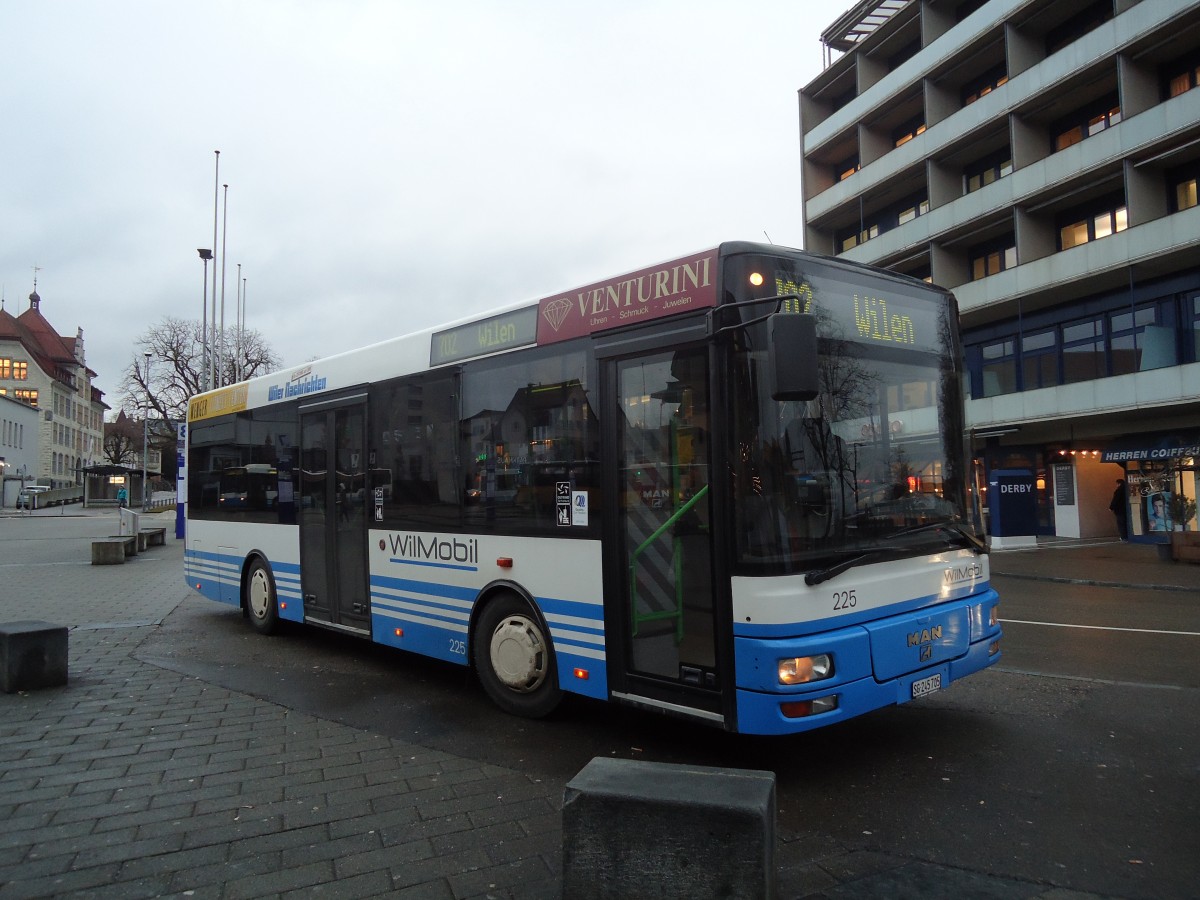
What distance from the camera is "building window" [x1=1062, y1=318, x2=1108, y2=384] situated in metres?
25.6

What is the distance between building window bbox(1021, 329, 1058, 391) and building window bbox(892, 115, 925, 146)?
990 cm

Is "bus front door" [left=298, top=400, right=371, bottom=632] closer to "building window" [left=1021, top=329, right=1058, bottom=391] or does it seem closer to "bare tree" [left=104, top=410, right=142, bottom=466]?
"building window" [left=1021, top=329, right=1058, bottom=391]

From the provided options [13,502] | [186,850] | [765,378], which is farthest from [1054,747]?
[13,502]

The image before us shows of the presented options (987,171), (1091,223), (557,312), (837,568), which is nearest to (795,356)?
(837,568)

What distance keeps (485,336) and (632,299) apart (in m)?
1.66

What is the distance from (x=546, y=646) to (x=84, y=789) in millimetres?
2847

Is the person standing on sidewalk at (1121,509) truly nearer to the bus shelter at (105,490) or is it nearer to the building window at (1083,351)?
the building window at (1083,351)

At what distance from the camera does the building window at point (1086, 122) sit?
26.2m

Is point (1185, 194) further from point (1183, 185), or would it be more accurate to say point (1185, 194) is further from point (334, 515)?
point (334, 515)

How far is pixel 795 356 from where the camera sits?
435 cm

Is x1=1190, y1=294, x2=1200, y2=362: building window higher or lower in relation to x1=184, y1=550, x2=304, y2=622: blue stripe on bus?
higher

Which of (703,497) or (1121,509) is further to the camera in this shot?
(1121,509)

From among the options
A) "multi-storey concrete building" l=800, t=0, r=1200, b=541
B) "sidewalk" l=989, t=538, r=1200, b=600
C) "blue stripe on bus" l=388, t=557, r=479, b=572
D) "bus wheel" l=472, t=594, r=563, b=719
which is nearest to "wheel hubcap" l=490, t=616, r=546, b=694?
"bus wheel" l=472, t=594, r=563, b=719

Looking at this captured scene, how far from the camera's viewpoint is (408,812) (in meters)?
4.43
